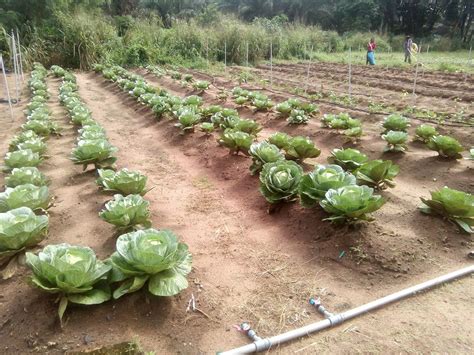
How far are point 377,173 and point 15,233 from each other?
326cm

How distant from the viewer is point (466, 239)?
3.37 meters

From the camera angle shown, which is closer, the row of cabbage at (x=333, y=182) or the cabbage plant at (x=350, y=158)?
the row of cabbage at (x=333, y=182)

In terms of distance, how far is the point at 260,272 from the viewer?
10.2ft

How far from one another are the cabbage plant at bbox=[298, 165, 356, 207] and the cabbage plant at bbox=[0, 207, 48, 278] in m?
2.21

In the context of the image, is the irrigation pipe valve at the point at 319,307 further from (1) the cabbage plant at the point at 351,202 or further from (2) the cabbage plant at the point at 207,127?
(2) the cabbage plant at the point at 207,127

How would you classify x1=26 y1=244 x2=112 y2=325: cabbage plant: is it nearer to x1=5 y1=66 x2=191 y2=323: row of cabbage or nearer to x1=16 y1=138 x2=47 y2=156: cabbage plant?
x1=5 y1=66 x2=191 y2=323: row of cabbage

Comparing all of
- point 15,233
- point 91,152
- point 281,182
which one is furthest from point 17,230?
point 281,182

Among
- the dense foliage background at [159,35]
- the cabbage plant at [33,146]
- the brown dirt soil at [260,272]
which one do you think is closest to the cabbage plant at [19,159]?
the brown dirt soil at [260,272]

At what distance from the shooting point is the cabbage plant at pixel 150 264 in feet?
8.11

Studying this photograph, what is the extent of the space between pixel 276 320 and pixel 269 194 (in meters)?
→ 1.57

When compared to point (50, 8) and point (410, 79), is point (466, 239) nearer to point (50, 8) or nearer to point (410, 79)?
point (410, 79)

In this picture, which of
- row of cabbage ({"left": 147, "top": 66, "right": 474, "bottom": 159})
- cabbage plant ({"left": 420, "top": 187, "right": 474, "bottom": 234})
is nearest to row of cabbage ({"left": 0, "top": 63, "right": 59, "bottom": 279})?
cabbage plant ({"left": 420, "top": 187, "right": 474, "bottom": 234})

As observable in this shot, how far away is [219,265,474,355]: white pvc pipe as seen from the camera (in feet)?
7.54

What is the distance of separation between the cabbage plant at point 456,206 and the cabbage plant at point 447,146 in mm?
1632
